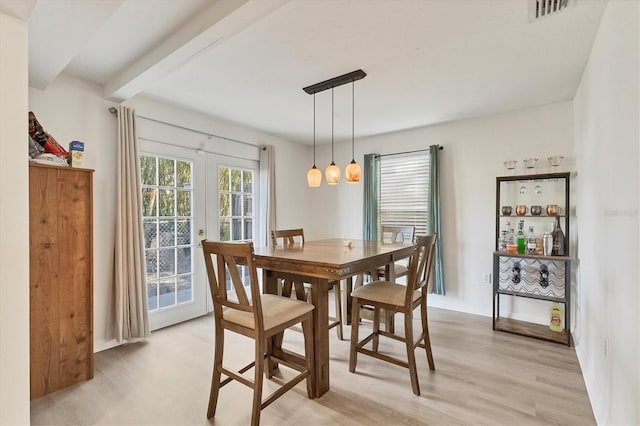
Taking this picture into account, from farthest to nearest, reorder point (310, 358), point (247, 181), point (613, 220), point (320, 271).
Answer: point (247, 181), point (310, 358), point (320, 271), point (613, 220)

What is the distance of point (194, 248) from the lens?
11.6ft

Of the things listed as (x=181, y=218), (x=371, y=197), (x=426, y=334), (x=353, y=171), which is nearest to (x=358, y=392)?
(x=426, y=334)

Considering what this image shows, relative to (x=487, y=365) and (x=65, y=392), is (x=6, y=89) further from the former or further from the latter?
(x=487, y=365)

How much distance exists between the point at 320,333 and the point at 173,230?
2.23 metres

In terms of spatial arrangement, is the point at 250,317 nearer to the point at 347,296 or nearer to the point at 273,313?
the point at 273,313

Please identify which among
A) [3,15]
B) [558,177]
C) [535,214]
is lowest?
[535,214]

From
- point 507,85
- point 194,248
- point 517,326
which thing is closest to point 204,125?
point 194,248

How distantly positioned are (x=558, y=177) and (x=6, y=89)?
164 inches

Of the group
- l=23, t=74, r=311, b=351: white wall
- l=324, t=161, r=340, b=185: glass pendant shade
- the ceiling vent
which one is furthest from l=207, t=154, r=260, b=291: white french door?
the ceiling vent

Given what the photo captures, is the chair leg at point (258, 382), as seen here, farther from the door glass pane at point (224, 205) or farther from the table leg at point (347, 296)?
the door glass pane at point (224, 205)

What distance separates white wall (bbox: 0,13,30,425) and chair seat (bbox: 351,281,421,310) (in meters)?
1.87

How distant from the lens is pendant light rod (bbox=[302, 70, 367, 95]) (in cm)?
251

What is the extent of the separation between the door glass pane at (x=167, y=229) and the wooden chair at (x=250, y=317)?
1.76 meters

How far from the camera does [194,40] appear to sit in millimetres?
1862
